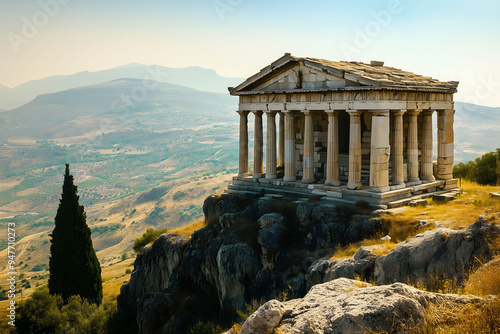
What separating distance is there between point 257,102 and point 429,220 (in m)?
14.5

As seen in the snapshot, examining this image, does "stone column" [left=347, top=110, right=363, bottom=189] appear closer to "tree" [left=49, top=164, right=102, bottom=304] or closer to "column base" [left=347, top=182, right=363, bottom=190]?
"column base" [left=347, top=182, right=363, bottom=190]

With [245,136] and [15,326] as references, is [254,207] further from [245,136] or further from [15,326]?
[15,326]

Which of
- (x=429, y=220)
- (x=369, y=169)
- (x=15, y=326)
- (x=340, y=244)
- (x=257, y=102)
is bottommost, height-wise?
(x=15, y=326)

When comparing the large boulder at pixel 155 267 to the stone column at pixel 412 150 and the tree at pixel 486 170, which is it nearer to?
the stone column at pixel 412 150

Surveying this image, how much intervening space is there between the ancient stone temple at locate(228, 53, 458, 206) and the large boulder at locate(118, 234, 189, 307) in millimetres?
6033

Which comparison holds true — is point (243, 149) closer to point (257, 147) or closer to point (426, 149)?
point (257, 147)

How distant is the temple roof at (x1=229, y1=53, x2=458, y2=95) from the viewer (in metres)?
26.3

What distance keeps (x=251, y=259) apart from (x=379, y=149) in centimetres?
938

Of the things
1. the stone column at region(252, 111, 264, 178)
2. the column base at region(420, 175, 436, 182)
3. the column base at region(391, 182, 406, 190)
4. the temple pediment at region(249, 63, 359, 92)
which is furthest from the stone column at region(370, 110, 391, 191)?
the stone column at region(252, 111, 264, 178)

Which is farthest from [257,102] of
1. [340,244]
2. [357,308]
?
[357,308]

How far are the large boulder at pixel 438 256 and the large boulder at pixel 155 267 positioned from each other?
52.1 ft

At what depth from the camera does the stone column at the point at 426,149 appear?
30969 mm

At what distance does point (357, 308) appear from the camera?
9703 millimetres

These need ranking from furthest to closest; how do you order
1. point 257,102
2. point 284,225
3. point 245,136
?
point 245,136 → point 257,102 → point 284,225
